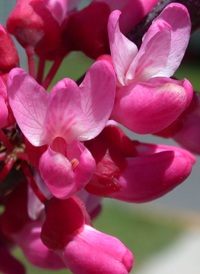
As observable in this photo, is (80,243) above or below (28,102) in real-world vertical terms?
below

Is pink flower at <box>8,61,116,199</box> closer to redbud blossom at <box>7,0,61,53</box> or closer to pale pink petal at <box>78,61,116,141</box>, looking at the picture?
pale pink petal at <box>78,61,116,141</box>

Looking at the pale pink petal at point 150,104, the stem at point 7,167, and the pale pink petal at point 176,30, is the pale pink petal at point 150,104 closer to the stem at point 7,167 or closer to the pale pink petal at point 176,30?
the pale pink petal at point 176,30

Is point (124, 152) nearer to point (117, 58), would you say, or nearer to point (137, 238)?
point (117, 58)

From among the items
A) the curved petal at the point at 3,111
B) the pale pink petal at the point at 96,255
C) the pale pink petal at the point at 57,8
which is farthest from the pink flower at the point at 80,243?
the pale pink petal at the point at 57,8

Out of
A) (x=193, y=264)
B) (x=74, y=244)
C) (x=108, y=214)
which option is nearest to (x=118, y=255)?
(x=74, y=244)

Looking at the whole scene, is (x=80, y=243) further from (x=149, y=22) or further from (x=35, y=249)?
(x=149, y=22)

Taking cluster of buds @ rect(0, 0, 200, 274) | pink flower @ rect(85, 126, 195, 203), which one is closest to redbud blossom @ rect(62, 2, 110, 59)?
cluster of buds @ rect(0, 0, 200, 274)

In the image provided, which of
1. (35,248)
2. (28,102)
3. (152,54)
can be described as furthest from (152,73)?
(35,248)

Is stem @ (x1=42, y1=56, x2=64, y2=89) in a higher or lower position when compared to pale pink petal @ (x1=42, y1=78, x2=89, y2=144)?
lower
